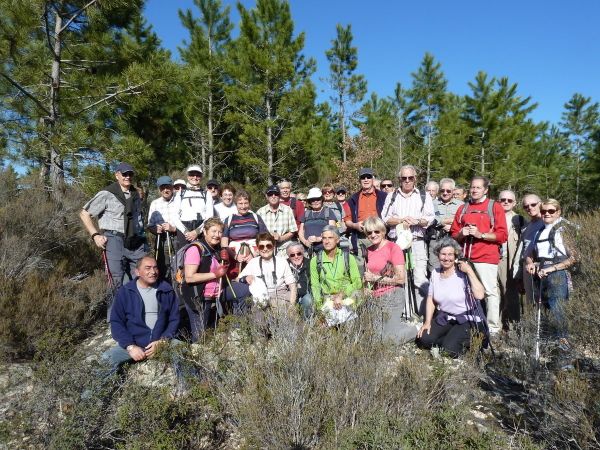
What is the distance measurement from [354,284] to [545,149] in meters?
25.0

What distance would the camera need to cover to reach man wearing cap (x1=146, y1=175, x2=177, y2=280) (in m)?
5.10

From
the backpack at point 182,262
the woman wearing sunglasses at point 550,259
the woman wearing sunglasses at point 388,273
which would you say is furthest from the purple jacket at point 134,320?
the woman wearing sunglasses at point 550,259

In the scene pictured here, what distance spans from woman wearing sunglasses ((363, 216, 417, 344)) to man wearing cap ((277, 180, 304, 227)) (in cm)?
175

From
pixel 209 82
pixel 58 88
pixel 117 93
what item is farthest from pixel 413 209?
pixel 209 82

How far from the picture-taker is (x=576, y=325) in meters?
2.69

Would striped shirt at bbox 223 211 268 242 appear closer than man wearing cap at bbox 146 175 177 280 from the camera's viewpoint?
Yes

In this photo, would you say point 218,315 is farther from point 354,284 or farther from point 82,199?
point 82,199

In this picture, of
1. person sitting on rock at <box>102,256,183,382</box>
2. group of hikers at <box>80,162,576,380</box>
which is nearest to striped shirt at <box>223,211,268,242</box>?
group of hikers at <box>80,162,576,380</box>

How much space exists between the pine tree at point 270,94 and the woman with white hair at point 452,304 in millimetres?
10346

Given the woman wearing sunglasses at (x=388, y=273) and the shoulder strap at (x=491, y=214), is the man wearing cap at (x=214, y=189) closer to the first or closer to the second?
the woman wearing sunglasses at (x=388, y=273)

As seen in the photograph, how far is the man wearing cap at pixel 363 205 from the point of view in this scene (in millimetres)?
5297

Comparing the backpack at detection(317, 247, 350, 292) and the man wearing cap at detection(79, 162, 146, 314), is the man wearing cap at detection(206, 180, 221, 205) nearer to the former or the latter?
the man wearing cap at detection(79, 162, 146, 314)

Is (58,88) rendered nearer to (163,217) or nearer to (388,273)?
(163,217)

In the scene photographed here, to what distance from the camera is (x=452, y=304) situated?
3820 millimetres
